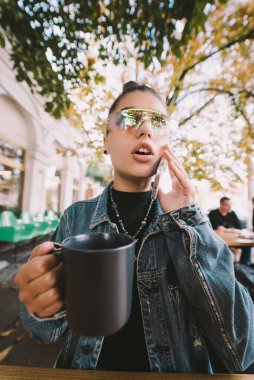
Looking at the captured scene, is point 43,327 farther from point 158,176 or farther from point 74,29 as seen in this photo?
point 74,29

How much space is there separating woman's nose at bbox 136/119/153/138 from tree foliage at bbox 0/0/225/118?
5.39 ft

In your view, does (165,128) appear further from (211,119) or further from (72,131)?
(72,131)

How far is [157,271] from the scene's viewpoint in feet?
3.12

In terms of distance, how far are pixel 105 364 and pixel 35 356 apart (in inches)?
68.4

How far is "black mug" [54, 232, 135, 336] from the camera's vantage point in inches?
16.1

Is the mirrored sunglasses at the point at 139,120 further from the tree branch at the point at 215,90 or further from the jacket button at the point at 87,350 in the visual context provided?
the tree branch at the point at 215,90

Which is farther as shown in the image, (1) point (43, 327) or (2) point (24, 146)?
(2) point (24, 146)

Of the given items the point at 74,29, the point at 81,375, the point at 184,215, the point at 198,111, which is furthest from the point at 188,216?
the point at 198,111

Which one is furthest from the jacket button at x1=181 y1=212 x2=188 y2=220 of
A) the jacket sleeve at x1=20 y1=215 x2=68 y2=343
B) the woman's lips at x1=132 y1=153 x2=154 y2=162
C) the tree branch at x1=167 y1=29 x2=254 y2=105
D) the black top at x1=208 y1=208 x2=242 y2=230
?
the black top at x1=208 y1=208 x2=242 y2=230

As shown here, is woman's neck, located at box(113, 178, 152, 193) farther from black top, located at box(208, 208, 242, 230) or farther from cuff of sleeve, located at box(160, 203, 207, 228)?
black top, located at box(208, 208, 242, 230)

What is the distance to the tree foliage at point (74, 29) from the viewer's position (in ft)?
6.95

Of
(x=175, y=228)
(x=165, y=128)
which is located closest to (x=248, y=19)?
(x=165, y=128)

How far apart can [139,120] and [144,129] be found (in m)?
0.06

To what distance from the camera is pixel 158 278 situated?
939mm
